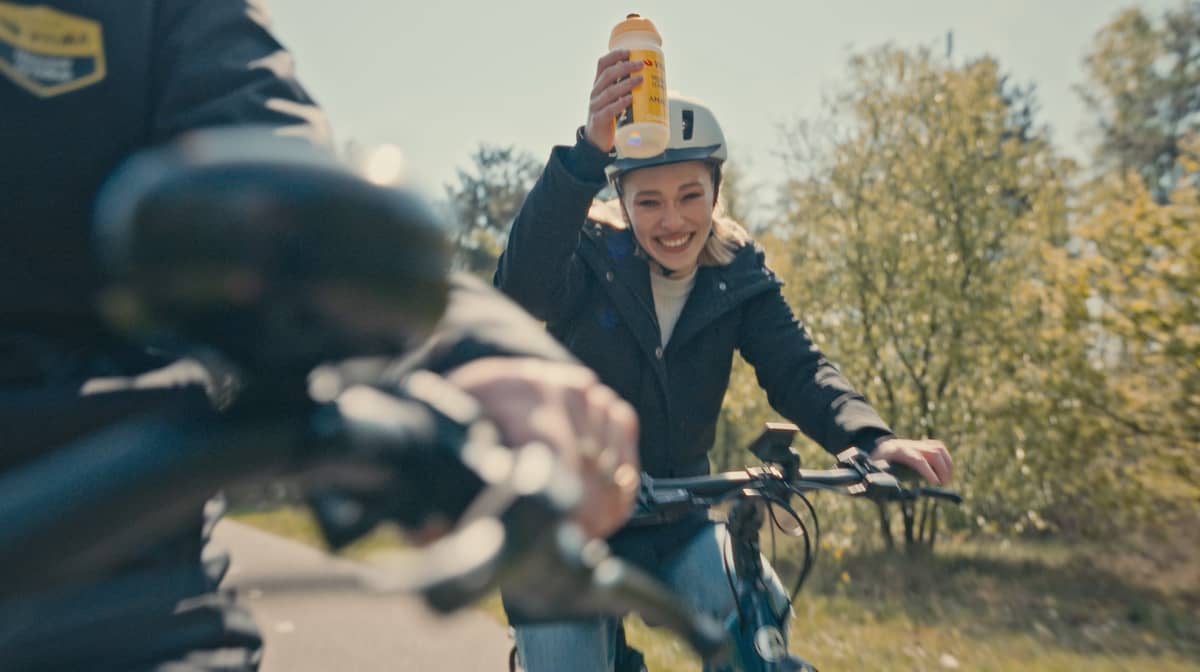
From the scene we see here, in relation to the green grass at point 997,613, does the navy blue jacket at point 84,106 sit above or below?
above

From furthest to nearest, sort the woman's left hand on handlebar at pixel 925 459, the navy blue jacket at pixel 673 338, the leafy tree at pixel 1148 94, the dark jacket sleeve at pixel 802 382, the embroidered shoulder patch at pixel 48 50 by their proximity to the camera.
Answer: the leafy tree at pixel 1148 94 → the navy blue jacket at pixel 673 338 → the dark jacket sleeve at pixel 802 382 → the woman's left hand on handlebar at pixel 925 459 → the embroidered shoulder patch at pixel 48 50

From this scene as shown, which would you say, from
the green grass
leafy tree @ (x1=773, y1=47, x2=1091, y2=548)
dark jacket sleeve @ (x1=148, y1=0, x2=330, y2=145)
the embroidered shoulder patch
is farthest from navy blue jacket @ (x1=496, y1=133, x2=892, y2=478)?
leafy tree @ (x1=773, y1=47, x2=1091, y2=548)

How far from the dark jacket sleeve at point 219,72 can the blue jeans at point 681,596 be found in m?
1.44

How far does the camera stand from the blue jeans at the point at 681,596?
2.45m

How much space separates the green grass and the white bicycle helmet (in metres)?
1.93

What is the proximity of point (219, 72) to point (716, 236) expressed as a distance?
250 centimetres

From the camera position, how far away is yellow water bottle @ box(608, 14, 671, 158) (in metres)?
3.03

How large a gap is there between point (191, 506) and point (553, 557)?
0.29m

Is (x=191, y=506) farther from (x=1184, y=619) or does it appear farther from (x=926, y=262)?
(x=926, y=262)

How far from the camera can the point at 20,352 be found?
3.69ft

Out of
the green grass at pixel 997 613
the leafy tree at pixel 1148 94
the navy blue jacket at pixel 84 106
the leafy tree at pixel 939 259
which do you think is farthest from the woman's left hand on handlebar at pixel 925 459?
the leafy tree at pixel 1148 94

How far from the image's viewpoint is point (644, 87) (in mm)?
3033

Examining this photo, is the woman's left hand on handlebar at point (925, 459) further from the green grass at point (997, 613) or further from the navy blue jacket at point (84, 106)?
the navy blue jacket at point (84, 106)

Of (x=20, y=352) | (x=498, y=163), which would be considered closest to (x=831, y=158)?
(x=20, y=352)
